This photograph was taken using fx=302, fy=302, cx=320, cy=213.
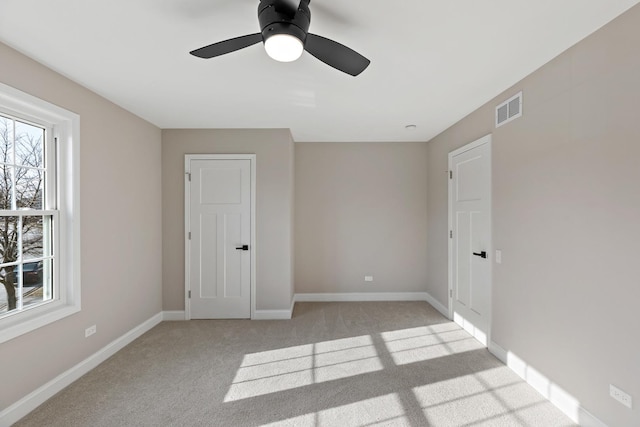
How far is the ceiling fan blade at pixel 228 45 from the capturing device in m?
1.59

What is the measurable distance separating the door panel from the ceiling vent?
288 centimetres

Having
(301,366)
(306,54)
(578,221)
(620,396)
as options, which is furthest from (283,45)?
(620,396)

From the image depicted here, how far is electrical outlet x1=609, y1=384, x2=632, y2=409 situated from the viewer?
5.51 ft

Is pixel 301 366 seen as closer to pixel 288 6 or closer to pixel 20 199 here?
pixel 20 199

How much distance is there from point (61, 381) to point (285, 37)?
9.95 feet

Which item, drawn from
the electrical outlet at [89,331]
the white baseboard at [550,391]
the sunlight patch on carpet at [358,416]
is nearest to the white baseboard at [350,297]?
the white baseboard at [550,391]

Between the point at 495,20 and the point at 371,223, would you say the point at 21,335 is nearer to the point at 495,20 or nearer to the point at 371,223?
the point at 495,20

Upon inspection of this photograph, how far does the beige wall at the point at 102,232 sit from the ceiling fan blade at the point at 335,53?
6.82 feet

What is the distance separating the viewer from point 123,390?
2412 millimetres

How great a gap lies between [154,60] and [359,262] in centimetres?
368

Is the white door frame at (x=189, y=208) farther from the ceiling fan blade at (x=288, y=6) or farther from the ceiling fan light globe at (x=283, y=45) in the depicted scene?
the ceiling fan blade at (x=288, y=6)

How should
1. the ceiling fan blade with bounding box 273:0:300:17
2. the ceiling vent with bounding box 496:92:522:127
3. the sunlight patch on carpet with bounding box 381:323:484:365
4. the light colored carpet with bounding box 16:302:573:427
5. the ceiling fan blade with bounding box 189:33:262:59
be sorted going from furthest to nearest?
the sunlight patch on carpet with bounding box 381:323:484:365 → the ceiling vent with bounding box 496:92:522:127 → the light colored carpet with bounding box 16:302:573:427 → the ceiling fan blade with bounding box 189:33:262:59 → the ceiling fan blade with bounding box 273:0:300:17

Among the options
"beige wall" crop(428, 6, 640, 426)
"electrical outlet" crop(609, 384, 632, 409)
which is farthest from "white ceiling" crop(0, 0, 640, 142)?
"electrical outlet" crop(609, 384, 632, 409)

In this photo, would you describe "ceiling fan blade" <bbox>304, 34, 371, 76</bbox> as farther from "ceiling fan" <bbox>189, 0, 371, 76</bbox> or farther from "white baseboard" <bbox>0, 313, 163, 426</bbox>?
"white baseboard" <bbox>0, 313, 163, 426</bbox>
